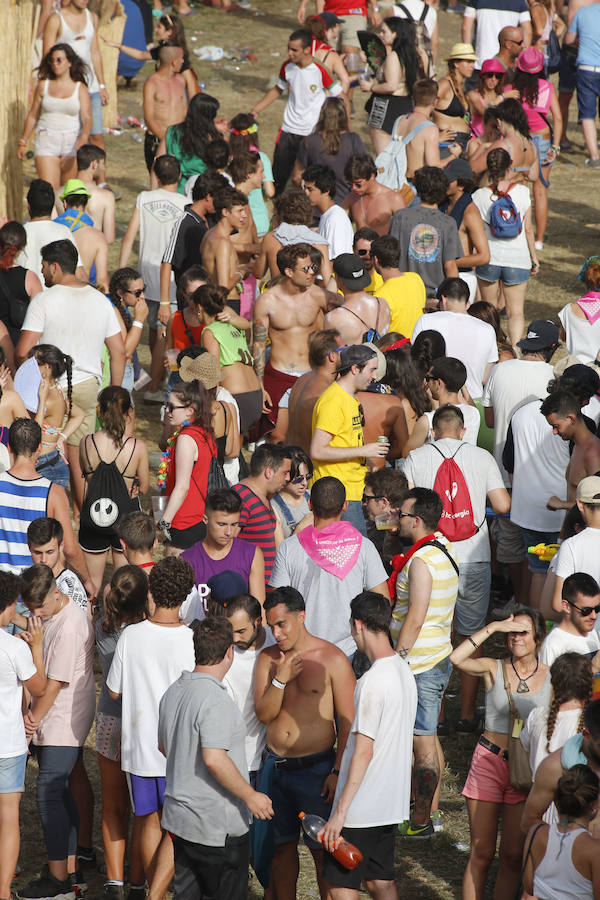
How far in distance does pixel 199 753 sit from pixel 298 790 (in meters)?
0.64

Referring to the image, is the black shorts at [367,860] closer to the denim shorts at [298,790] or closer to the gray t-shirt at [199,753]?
the denim shorts at [298,790]

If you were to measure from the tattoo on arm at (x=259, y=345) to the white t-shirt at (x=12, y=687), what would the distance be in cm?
380

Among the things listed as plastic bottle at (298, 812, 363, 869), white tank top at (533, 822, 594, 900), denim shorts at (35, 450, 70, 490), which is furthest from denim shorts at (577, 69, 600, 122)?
white tank top at (533, 822, 594, 900)

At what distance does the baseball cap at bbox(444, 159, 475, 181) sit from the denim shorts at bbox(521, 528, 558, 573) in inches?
158

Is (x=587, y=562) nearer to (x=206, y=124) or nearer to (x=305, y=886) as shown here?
(x=305, y=886)

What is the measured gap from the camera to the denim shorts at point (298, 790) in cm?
484

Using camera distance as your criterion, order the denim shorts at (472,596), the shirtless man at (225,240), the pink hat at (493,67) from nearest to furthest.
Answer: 1. the denim shorts at (472,596)
2. the shirtless man at (225,240)
3. the pink hat at (493,67)

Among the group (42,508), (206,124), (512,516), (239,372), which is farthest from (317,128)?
(42,508)

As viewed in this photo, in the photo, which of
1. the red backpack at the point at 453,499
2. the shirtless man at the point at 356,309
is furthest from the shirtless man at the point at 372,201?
the red backpack at the point at 453,499

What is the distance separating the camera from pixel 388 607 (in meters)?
4.63

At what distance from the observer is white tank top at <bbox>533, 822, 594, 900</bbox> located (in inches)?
154

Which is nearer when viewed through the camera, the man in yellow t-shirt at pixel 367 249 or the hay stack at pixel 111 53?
the man in yellow t-shirt at pixel 367 249

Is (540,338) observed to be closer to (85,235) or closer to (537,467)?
(537,467)

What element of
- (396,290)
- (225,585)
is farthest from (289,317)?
(225,585)
